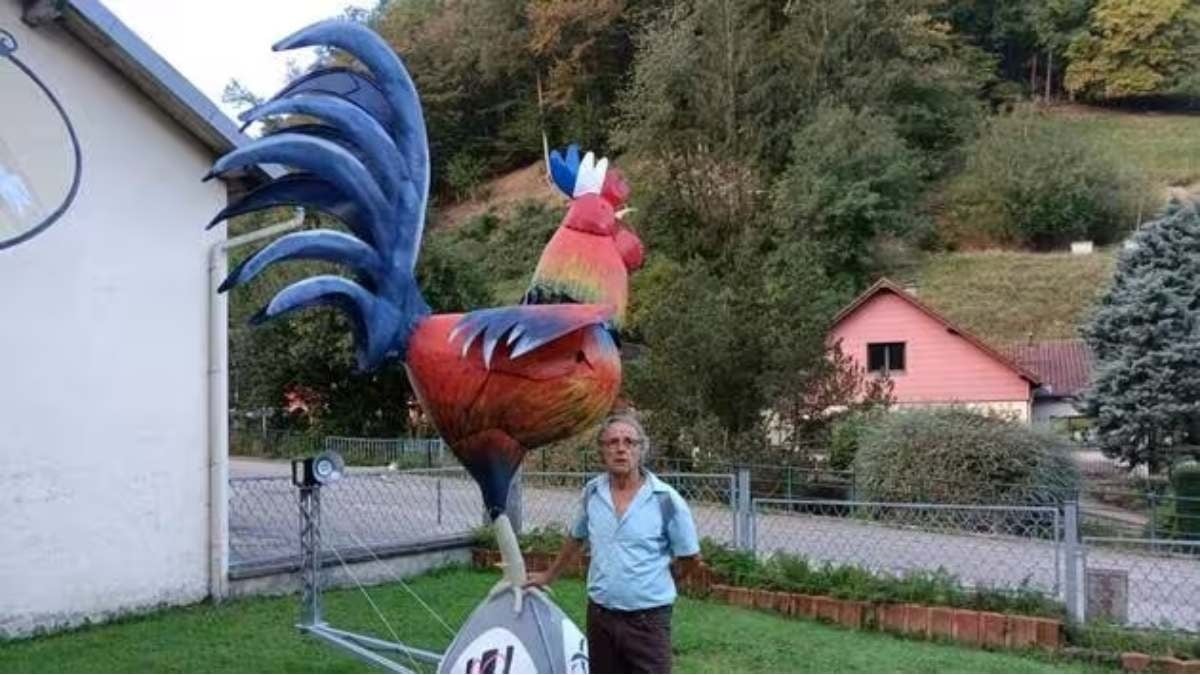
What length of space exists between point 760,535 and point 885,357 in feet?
42.9

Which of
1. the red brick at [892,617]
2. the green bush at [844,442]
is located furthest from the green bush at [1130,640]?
the green bush at [844,442]

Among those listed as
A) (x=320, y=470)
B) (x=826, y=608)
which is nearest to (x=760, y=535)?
(x=826, y=608)

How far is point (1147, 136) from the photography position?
51000mm

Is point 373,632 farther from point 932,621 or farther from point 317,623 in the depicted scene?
point 932,621

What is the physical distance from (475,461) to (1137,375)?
16.9m

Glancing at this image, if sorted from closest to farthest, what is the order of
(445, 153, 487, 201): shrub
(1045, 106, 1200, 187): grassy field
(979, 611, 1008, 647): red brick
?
1. (979, 611, 1008, 647): red brick
2. (1045, 106, 1200, 187): grassy field
3. (445, 153, 487, 201): shrub

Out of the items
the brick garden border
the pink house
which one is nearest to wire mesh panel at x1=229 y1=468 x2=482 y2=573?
the brick garden border

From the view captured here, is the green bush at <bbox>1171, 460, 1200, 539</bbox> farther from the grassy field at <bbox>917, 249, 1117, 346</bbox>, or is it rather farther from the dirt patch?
the dirt patch

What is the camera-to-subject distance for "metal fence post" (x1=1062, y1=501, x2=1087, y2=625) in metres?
8.43

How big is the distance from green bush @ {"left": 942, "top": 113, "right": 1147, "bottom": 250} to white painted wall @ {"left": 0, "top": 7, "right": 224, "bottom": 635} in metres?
34.7

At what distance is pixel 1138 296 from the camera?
64.8 feet

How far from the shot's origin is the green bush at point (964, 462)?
15.3 metres

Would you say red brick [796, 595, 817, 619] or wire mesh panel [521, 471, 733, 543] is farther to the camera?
wire mesh panel [521, 471, 733, 543]

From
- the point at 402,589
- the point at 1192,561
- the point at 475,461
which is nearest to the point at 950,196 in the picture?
the point at 1192,561
